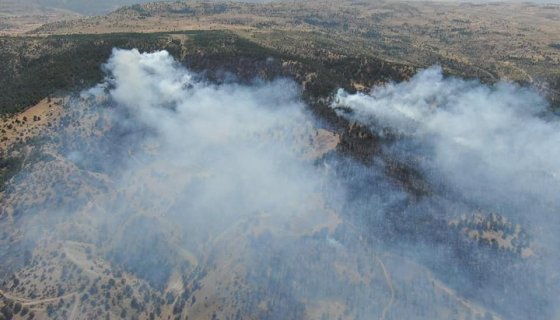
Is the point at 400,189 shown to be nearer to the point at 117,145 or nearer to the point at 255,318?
the point at 255,318

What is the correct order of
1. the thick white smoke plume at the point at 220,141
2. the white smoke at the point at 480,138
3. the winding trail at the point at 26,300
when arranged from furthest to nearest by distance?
1. the white smoke at the point at 480,138
2. the thick white smoke plume at the point at 220,141
3. the winding trail at the point at 26,300

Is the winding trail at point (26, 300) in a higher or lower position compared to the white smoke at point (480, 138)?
lower

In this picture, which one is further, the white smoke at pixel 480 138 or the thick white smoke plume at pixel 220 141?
the white smoke at pixel 480 138

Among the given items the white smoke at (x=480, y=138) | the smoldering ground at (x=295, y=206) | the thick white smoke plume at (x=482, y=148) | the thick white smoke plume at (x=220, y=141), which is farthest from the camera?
the white smoke at (x=480, y=138)

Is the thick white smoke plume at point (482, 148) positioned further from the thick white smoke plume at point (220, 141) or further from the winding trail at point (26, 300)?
the winding trail at point (26, 300)

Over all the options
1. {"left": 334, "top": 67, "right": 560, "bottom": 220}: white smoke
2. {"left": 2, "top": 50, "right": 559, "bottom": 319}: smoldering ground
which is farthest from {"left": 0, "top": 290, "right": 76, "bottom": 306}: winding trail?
{"left": 334, "top": 67, "right": 560, "bottom": 220}: white smoke

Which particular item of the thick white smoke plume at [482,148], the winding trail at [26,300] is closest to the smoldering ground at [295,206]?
the thick white smoke plume at [482,148]

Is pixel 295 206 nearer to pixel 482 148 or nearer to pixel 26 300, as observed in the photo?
pixel 482 148

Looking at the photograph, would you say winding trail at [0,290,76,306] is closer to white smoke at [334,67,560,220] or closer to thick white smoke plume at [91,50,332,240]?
thick white smoke plume at [91,50,332,240]
